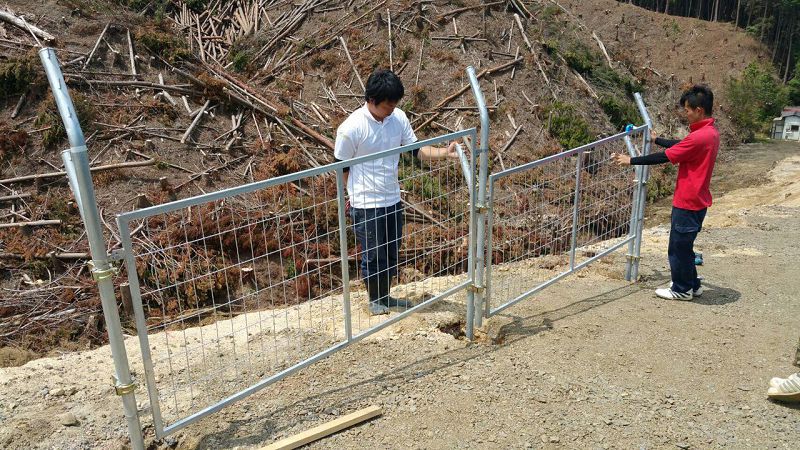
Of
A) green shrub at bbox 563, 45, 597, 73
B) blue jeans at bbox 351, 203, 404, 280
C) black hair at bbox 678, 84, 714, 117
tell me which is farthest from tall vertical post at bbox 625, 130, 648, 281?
green shrub at bbox 563, 45, 597, 73

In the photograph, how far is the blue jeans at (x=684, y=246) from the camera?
16.8 feet

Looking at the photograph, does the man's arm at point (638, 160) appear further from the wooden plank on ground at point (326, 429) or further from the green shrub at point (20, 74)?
the green shrub at point (20, 74)

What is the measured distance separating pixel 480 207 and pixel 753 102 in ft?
79.5

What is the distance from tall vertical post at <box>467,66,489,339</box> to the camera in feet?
13.4

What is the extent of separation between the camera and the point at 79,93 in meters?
10.2

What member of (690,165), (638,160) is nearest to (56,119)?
(638,160)

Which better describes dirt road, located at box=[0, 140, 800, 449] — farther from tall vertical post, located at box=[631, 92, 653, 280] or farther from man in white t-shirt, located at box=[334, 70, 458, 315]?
man in white t-shirt, located at box=[334, 70, 458, 315]

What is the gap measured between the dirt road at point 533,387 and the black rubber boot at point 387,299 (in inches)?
6.8

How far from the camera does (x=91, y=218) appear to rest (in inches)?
103

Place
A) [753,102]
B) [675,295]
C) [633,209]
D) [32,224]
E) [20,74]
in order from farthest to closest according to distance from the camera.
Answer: [753,102] < [20,74] < [32,224] < [633,209] < [675,295]

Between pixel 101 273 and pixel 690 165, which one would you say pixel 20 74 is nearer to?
pixel 101 273

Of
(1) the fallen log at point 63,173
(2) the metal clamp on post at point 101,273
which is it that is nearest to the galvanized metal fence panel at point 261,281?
(2) the metal clamp on post at point 101,273

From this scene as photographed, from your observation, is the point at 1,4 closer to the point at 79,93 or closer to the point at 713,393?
the point at 79,93

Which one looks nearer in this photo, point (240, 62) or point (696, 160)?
point (696, 160)
